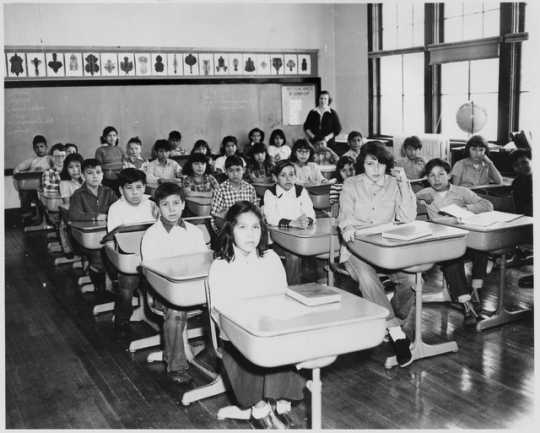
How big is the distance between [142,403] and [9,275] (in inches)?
111

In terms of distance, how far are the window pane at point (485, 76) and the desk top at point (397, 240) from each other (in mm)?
4341

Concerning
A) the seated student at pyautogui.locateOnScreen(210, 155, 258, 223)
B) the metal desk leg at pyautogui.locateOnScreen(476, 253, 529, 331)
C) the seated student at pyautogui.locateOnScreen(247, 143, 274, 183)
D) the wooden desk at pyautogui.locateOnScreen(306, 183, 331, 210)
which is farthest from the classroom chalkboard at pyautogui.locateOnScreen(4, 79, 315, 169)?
the metal desk leg at pyautogui.locateOnScreen(476, 253, 529, 331)

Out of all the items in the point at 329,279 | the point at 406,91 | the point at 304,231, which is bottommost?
the point at 329,279

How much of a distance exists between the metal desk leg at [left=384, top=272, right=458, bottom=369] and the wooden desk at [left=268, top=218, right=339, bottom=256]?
582mm

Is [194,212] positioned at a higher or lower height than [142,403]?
higher

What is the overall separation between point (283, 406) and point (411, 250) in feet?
2.96

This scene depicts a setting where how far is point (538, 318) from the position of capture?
2.30 metres

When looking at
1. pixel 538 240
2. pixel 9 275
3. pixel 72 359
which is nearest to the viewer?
pixel 538 240

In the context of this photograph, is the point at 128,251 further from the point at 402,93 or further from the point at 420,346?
the point at 402,93

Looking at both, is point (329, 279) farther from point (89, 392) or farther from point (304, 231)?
point (89, 392)

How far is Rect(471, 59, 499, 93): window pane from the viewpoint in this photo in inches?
279

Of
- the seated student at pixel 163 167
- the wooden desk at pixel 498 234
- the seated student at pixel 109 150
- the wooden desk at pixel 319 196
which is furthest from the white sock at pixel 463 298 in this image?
the seated student at pixel 109 150

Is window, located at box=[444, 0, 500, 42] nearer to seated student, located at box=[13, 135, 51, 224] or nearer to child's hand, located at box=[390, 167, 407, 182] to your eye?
child's hand, located at box=[390, 167, 407, 182]

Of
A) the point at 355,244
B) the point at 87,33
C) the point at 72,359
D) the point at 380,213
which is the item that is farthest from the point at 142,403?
the point at 87,33
